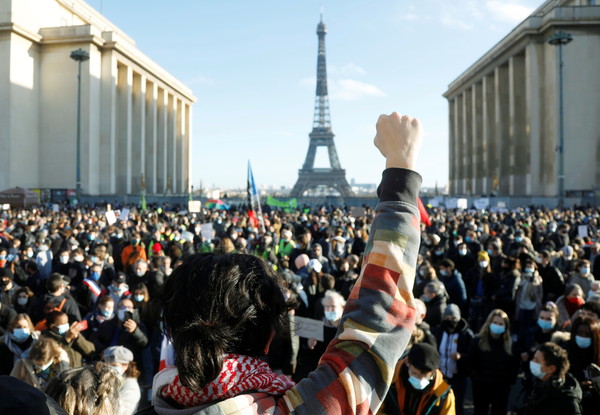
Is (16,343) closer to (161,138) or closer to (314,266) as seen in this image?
(314,266)

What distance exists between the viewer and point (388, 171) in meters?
1.44

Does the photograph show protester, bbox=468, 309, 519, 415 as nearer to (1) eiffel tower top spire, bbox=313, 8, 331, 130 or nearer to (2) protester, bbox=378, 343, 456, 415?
(2) protester, bbox=378, 343, 456, 415

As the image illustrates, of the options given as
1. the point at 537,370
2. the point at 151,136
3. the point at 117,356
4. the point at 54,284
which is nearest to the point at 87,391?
the point at 117,356

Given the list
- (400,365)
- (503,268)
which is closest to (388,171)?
(400,365)

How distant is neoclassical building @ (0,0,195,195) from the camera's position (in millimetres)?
41344

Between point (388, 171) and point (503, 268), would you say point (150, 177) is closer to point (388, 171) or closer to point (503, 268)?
point (503, 268)

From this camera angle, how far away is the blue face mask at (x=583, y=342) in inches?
203

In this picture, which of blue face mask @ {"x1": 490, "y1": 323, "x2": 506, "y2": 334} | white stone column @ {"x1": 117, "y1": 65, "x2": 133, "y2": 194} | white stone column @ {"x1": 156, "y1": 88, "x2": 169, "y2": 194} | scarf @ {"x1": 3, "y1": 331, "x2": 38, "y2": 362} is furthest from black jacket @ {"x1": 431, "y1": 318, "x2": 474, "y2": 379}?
white stone column @ {"x1": 156, "y1": 88, "x2": 169, "y2": 194}

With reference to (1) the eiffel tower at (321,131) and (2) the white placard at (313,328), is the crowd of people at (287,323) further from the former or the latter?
(1) the eiffel tower at (321,131)

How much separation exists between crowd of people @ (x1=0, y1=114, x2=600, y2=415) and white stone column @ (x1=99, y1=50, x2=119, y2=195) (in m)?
32.7

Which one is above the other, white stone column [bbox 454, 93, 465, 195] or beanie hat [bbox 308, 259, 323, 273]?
white stone column [bbox 454, 93, 465, 195]

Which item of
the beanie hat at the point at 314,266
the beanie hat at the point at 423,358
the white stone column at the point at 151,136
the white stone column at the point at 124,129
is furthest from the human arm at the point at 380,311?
the white stone column at the point at 151,136

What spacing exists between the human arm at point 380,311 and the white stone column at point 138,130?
55466 millimetres

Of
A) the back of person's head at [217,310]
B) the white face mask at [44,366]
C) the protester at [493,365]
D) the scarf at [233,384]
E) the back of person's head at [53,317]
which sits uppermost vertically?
the back of person's head at [217,310]
